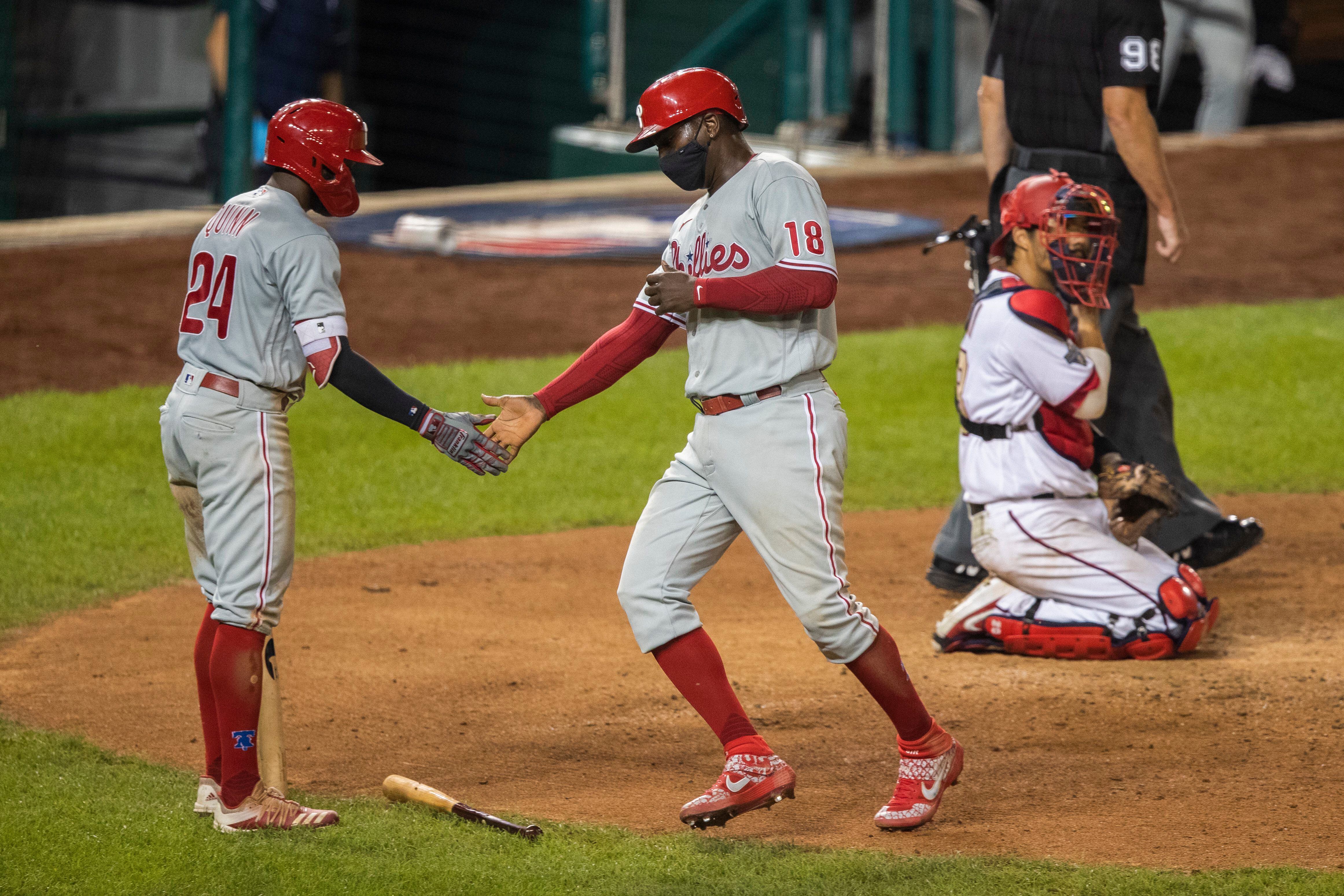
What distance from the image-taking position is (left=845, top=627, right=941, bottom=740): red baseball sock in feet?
12.1

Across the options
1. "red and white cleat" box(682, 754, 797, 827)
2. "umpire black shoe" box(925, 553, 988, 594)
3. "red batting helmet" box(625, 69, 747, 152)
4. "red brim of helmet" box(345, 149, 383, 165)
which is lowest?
"umpire black shoe" box(925, 553, 988, 594)

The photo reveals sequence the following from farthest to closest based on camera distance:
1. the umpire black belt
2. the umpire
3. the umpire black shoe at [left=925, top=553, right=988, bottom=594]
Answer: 1. the umpire black shoe at [left=925, top=553, right=988, bottom=594]
2. the umpire black belt
3. the umpire

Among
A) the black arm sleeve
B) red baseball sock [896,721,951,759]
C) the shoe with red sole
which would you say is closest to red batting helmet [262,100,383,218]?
the black arm sleeve

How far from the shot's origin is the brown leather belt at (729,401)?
12.1 ft

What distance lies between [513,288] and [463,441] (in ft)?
27.0

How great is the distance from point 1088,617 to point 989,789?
1.22 metres

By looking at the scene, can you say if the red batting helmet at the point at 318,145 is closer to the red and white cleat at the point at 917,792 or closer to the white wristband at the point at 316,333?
the white wristband at the point at 316,333

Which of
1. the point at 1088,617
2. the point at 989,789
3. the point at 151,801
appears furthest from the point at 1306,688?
the point at 151,801

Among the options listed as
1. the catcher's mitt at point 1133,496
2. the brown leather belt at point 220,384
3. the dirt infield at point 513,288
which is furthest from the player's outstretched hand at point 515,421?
the dirt infield at point 513,288

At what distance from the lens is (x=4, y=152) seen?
44.7 ft

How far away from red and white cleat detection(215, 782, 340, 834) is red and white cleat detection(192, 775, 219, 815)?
0.05m

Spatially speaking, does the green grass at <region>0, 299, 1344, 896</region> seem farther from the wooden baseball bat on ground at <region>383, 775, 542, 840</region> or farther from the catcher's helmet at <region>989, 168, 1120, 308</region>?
the catcher's helmet at <region>989, 168, 1120, 308</region>

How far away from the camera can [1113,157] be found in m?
5.69

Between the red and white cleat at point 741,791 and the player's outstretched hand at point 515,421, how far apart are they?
0.95m
